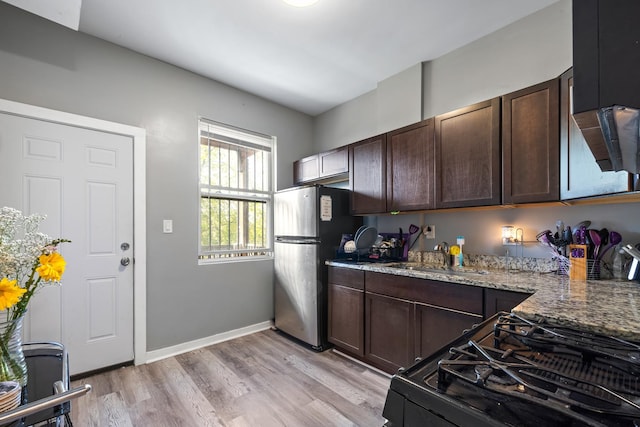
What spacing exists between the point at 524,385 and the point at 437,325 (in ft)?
5.25

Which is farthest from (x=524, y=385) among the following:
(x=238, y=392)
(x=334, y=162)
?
(x=334, y=162)

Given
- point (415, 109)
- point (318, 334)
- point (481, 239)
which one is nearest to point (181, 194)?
point (318, 334)

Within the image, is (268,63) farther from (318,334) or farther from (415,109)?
(318,334)

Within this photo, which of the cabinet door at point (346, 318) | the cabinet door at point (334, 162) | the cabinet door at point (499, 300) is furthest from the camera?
the cabinet door at point (334, 162)

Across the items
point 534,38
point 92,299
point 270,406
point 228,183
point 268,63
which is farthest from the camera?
point 228,183

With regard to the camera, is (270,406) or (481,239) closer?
(270,406)

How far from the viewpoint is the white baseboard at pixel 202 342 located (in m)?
2.60

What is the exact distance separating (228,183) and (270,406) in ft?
7.17

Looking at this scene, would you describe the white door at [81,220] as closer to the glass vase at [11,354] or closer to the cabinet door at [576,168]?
the glass vase at [11,354]

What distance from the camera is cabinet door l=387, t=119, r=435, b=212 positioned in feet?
7.79

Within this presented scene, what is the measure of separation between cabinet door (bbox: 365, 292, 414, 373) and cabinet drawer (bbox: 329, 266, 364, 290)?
0.13 m

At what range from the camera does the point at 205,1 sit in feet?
6.47

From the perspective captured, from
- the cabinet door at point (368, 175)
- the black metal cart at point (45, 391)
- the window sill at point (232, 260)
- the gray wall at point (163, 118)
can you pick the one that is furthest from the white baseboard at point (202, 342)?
the cabinet door at point (368, 175)

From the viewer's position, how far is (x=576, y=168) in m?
1.61
